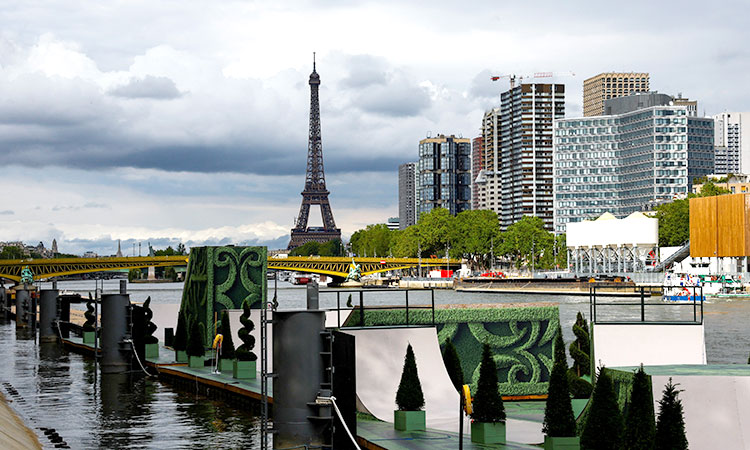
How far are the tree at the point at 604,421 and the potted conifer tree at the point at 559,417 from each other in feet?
7.14

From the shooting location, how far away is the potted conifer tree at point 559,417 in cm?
1852

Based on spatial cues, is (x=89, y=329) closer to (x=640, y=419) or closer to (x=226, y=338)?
(x=226, y=338)

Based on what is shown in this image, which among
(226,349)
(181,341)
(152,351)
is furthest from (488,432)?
(152,351)

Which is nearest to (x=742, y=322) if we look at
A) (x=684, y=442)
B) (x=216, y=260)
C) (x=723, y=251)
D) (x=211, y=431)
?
(x=723, y=251)

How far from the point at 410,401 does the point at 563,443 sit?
4286 mm

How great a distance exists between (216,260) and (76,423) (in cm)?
1289

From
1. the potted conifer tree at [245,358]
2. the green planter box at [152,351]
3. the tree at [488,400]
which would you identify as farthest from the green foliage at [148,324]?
the tree at [488,400]

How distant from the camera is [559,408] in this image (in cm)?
1872

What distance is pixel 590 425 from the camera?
16.2m

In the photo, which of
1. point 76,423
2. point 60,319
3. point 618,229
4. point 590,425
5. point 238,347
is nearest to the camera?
point 590,425

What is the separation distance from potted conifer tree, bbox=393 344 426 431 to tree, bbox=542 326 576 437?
3714 mm

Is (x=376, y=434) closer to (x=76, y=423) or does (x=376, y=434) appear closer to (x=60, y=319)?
(x=76, y=423)

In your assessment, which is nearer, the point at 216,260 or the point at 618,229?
the point at 216,260

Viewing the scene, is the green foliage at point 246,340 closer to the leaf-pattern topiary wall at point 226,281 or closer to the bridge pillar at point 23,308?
the leaf-pattern topiary wall at point 226,281
